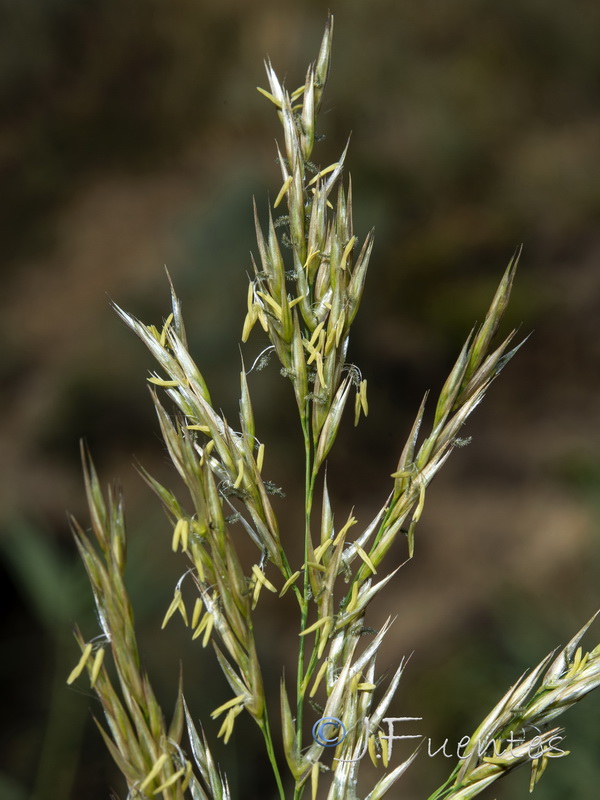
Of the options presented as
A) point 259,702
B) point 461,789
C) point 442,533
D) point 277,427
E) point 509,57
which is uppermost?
point 259,702

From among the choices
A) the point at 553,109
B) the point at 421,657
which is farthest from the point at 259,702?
the point at 553,109

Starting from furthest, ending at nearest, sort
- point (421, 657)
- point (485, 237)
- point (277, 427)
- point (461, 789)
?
1. point (485, 237)
2. point (277, 427)
3. point (421, 657)
4. point (461, 789)

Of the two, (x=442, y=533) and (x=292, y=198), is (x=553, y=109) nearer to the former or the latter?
(x=442, y=533)

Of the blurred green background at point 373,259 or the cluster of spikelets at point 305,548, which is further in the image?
the blurred green background at point 373,259

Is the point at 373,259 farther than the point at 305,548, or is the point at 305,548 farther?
the point at 373,259

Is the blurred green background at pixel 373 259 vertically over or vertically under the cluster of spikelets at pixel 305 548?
under
